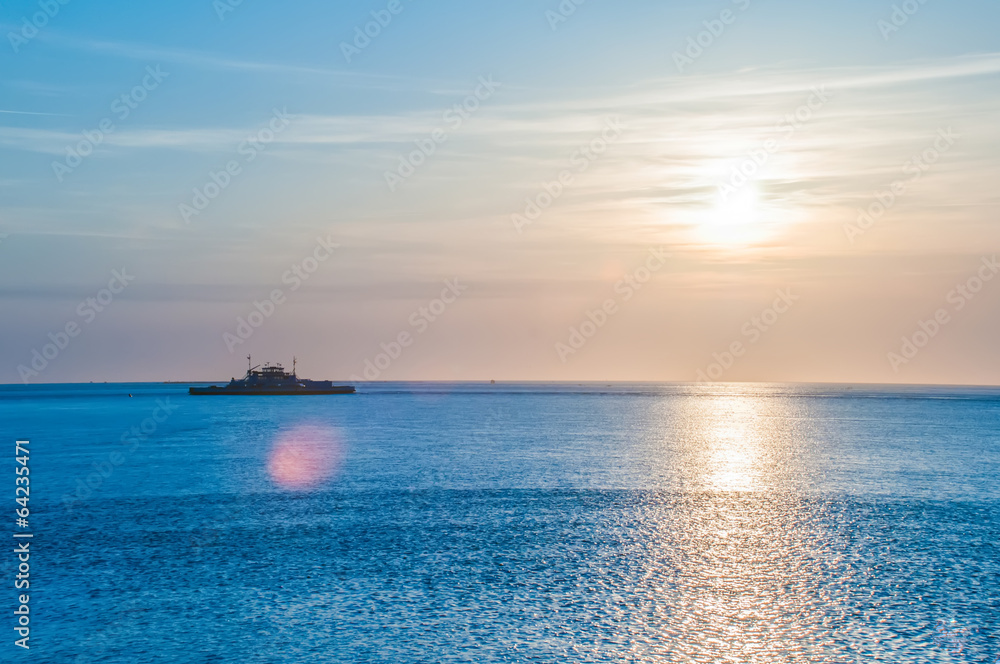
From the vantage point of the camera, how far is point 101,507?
51.8m

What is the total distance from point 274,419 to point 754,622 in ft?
453

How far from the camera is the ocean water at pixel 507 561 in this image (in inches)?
1065

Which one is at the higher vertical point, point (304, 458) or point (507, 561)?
point (304, 458)

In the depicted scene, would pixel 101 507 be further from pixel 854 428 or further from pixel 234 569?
pixel 854 428

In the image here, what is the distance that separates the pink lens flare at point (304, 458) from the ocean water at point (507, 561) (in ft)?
2.43

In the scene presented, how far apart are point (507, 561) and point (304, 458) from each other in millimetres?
49919

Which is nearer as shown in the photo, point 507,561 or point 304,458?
point 507,561

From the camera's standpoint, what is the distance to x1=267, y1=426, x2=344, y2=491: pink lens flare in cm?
6680

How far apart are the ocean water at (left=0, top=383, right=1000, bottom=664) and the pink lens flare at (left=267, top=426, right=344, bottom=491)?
742 mm

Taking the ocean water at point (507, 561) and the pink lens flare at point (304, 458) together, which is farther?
the pink lens flare at point (304, 458)

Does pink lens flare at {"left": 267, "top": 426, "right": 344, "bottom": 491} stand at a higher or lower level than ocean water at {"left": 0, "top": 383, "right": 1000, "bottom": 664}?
higher

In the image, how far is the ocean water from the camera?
27047 millimetres

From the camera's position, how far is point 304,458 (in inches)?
3273

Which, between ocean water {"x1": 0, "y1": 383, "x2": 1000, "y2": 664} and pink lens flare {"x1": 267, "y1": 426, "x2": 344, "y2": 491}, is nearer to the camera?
ocean water {"x1": 0, "y1": 383, "x2": 1000, "y2": 664}
